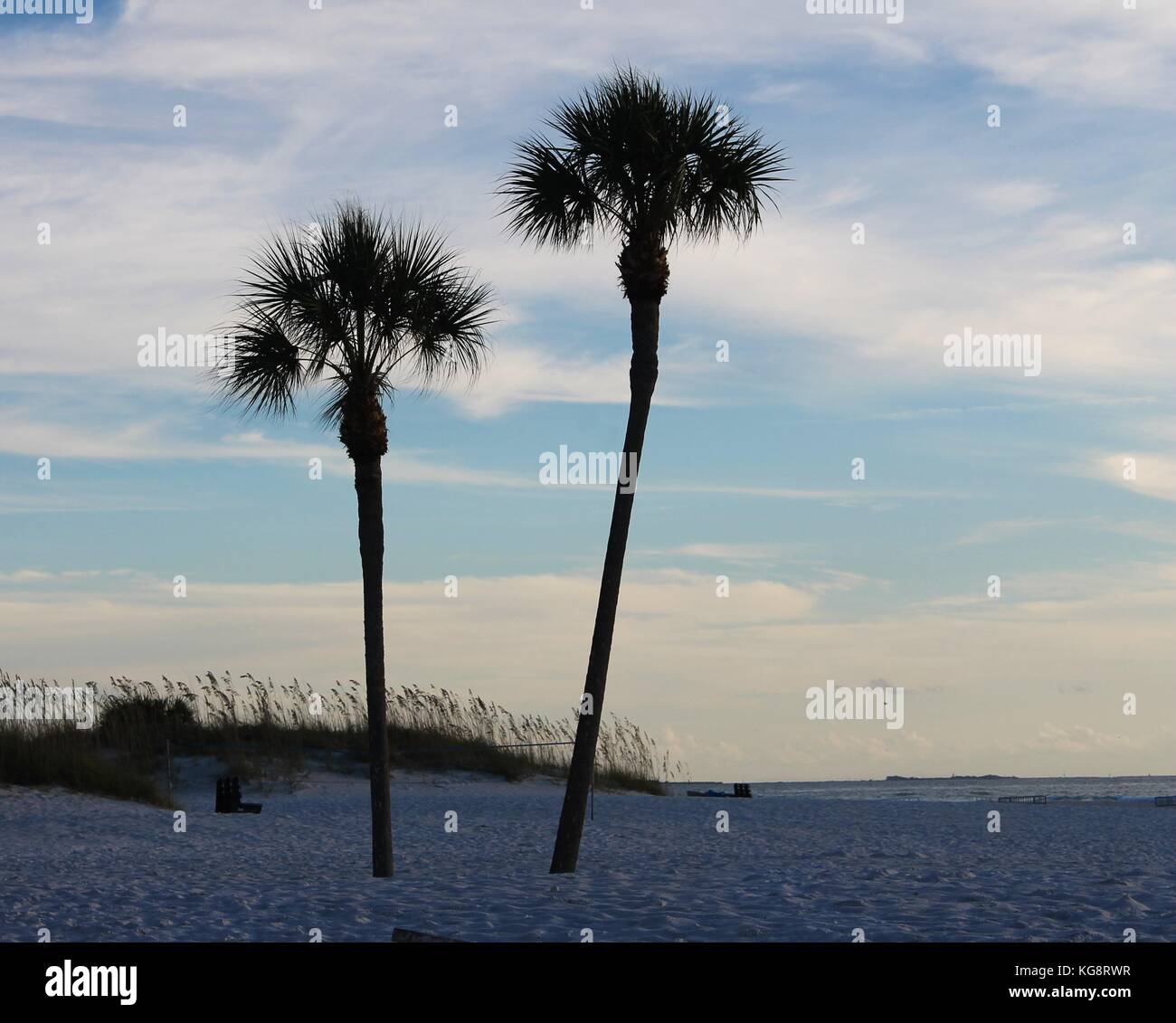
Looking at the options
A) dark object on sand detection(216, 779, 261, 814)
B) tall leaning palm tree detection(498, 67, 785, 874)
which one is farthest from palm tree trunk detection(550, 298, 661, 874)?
dark object on sand detection(216, 779, 261, 814)

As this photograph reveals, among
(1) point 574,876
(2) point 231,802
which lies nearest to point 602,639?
(1) point 574,876

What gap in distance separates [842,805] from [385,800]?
20979 millimetres

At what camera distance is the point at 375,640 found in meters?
17.1

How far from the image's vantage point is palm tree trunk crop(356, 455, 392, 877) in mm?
16828

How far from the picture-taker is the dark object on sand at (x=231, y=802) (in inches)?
1124

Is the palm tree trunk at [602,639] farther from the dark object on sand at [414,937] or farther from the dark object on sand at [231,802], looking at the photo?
the dark object on sand at [231,802]

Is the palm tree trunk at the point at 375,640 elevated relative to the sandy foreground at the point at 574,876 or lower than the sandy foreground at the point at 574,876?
elevated

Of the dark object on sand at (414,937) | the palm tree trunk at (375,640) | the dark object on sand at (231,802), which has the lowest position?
the dark object on sand at (231,802)

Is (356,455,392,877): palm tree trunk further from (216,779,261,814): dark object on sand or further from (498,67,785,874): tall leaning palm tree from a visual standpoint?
(216,779,261,814): dark object on sand

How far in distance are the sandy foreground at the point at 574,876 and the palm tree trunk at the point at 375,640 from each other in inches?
24.4

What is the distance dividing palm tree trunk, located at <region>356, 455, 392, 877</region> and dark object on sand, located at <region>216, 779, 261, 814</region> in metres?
12.3

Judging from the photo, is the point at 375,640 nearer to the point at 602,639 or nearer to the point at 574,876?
the point at 602,639

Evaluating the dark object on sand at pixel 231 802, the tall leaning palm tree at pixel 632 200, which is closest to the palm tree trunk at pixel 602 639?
the tall leaning palm tree at pixel 632 200
